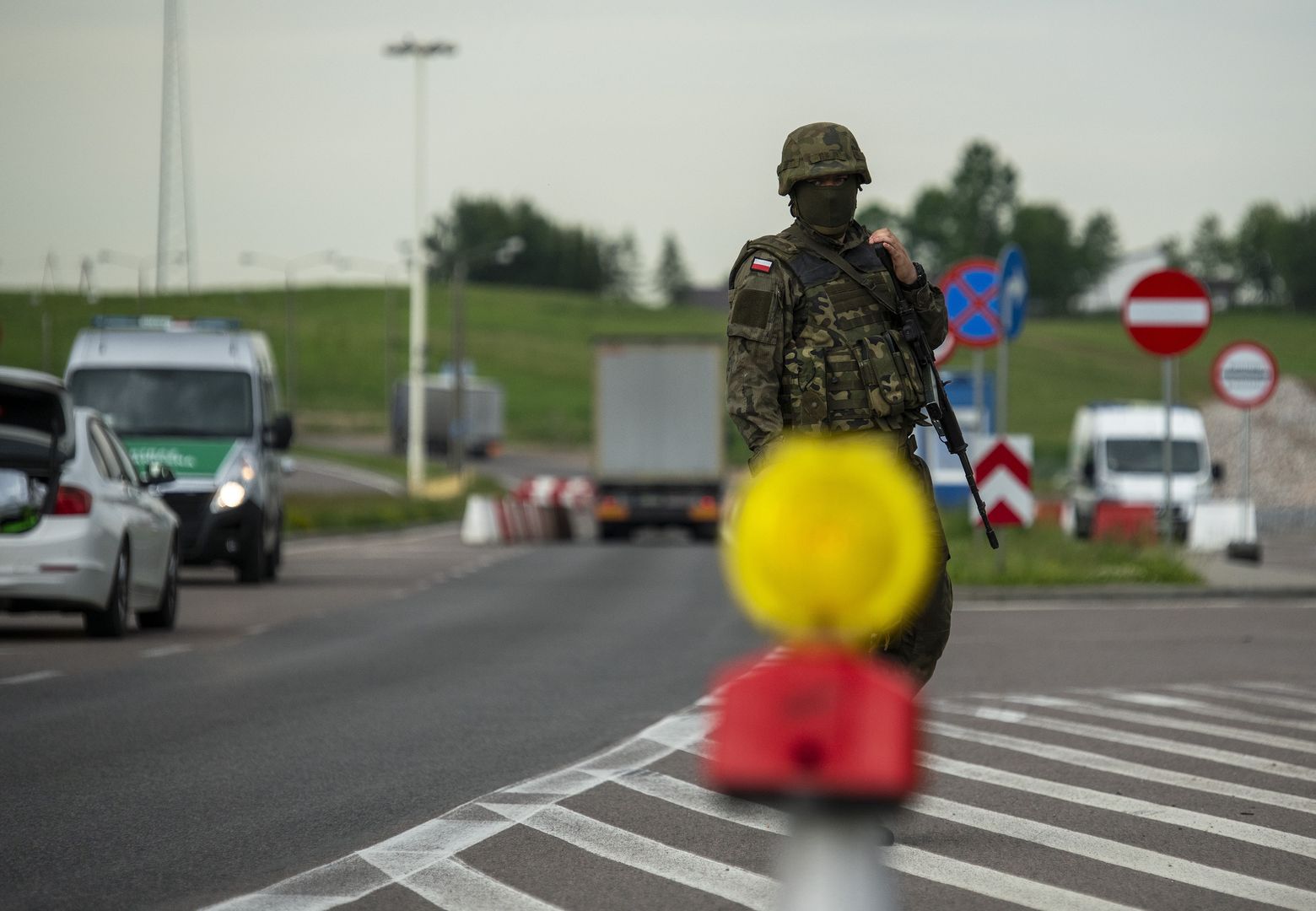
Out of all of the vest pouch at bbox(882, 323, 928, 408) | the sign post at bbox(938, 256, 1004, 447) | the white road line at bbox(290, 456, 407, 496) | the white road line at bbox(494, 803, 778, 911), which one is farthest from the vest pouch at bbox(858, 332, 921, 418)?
the white road line at bbox(290, 456, 407, 496)

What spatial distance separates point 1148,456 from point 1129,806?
1106 inches

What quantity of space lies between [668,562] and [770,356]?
23.3 m

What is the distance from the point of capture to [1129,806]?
7.46m

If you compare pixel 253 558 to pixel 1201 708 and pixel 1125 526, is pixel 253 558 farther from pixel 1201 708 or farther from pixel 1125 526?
pixel 1201 708

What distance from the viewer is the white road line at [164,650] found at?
13945 millimetres

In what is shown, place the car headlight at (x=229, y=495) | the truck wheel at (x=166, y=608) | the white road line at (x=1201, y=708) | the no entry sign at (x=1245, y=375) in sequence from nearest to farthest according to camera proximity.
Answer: the white road line at (x=1201, y=708)
the truck wheel at (x=166, y=608)
the car headlight at (x=229, y=495)
the no entry sign at (x=1245, y=375)

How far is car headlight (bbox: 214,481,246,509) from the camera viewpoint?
21734mm

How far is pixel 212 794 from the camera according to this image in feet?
25.4

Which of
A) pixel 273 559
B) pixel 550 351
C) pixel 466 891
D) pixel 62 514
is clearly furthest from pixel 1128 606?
pixel 550 351

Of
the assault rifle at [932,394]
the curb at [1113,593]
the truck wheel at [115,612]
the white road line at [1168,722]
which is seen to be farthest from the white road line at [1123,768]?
the curb at [1113,593]

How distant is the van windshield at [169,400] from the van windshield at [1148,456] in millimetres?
16989

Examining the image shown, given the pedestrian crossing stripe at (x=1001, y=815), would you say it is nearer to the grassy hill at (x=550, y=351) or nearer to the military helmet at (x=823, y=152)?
the military helmet at (x=823, y=152)

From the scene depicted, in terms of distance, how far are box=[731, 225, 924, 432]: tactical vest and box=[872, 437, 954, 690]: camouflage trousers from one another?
0.21 metres

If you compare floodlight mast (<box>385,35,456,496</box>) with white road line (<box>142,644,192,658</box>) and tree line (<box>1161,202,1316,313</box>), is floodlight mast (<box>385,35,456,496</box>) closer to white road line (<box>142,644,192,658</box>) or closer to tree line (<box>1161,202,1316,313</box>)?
white road line (<box>142,644,192,658</box>)
